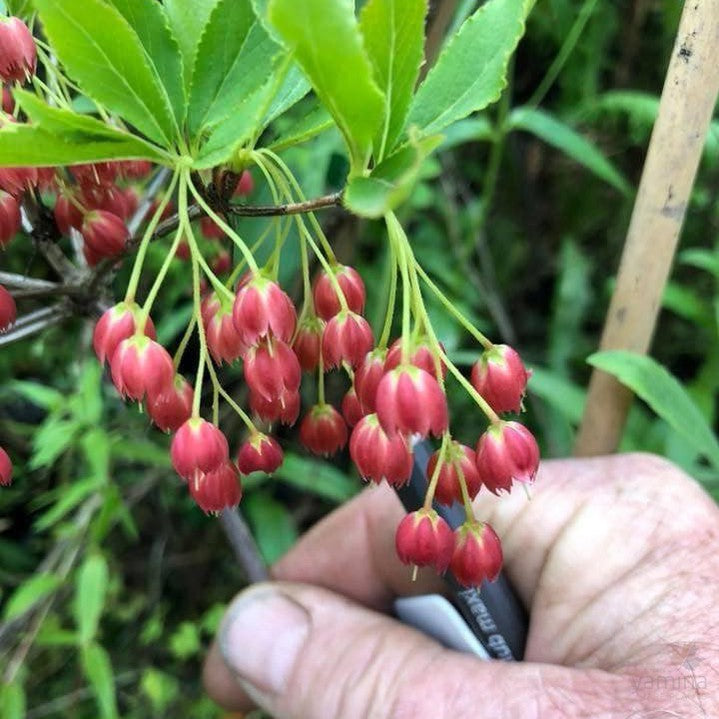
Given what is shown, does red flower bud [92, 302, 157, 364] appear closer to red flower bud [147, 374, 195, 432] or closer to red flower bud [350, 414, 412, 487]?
red flower bud [147, 374, 195, 432]

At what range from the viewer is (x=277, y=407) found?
675mm

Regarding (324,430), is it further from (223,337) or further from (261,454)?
(223,337)

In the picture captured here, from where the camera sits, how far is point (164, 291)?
1793 mm

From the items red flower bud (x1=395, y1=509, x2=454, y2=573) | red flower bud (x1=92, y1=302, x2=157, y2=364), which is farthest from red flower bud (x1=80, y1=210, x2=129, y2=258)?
red flower bud (x1=395, y1=509, x2=454, y2=573)

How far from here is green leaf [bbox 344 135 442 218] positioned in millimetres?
466

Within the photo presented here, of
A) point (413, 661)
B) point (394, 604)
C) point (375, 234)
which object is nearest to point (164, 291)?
point (375, 234)

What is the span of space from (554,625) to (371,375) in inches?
23.7

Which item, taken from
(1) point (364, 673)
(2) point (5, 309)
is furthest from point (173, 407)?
(1) point (364, 673)

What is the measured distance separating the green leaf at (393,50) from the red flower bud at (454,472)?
10.1 inches

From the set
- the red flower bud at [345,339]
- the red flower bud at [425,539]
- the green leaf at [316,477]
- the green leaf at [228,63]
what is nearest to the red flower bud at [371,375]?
the red flower bud at [345,339]

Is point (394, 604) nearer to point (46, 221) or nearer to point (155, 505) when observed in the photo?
point (155, 505)

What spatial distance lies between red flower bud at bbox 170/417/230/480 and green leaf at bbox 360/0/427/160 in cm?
26

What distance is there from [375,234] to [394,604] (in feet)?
2.65

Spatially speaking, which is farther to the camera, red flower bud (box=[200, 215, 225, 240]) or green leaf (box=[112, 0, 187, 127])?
red flower bud (box=[200, 215, 225, 240])
